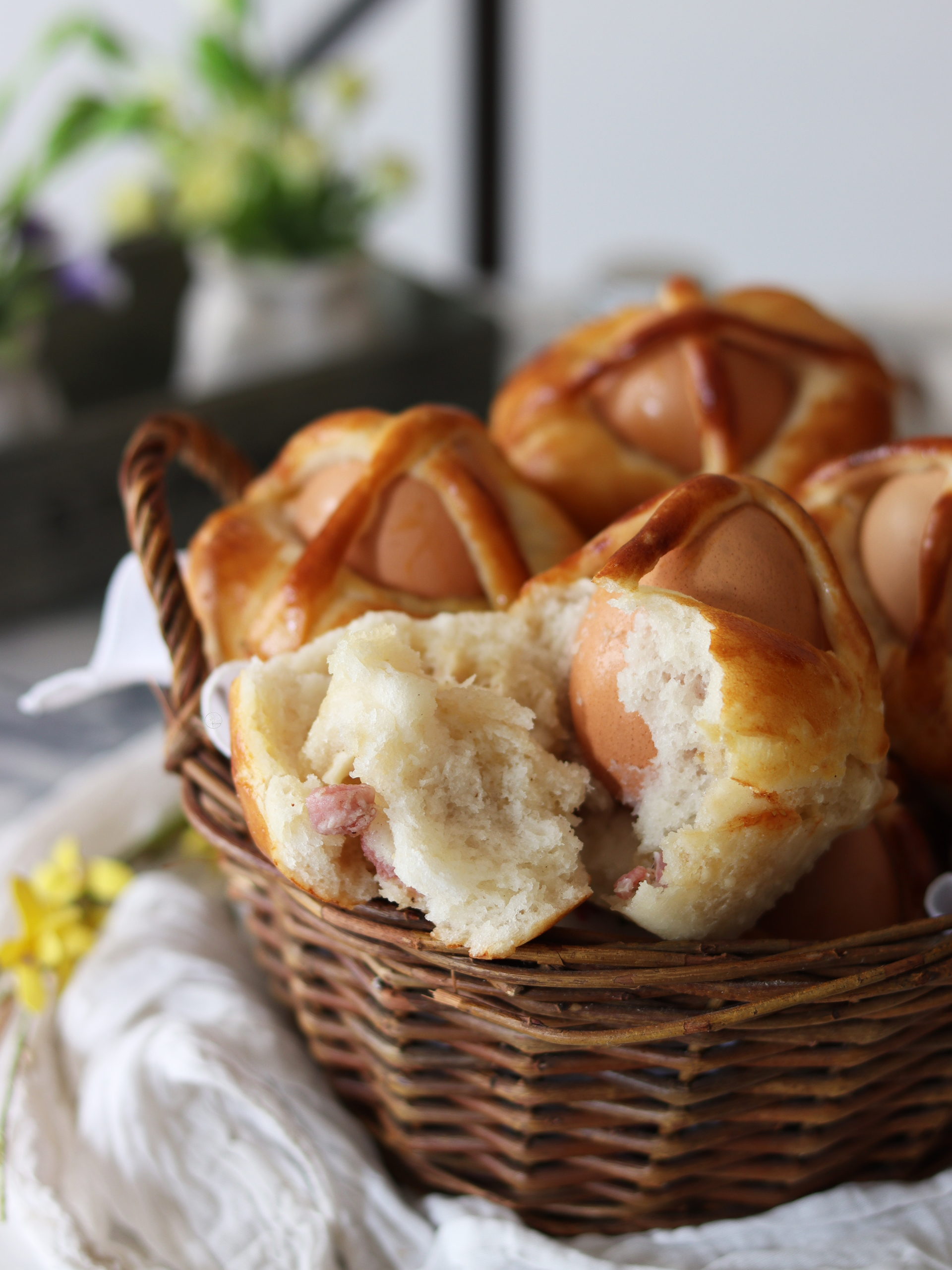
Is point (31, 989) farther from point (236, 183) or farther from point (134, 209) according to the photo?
Result: point (134, 209)

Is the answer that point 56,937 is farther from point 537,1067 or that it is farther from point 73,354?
point 73,354

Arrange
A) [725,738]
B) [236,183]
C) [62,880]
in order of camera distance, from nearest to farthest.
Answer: [725,738] → [62,880] → [236,183]

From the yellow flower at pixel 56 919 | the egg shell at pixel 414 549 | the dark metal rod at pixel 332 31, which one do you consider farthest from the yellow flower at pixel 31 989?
the dark metal rod at pixel 332 31

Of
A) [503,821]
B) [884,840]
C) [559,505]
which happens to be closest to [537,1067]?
[503,821]

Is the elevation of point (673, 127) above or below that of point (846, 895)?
above

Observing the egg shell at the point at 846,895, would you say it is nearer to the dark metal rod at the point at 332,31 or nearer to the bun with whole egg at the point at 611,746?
the bun with whole egg at the point at 611,746

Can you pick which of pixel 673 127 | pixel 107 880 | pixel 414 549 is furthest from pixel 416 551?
pixel 673 127

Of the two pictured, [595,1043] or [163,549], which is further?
[163,549]
